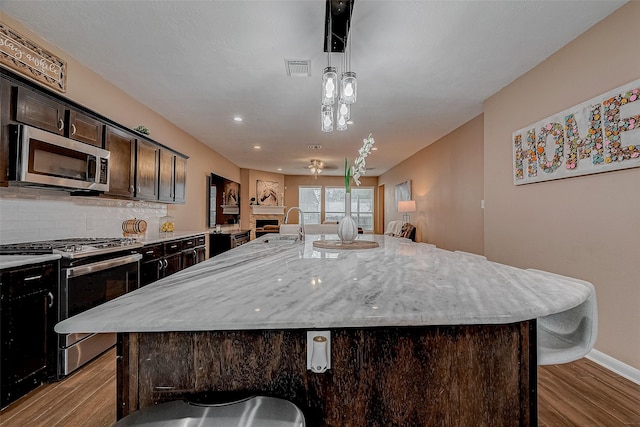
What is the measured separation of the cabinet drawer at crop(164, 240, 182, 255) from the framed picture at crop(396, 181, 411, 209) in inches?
209

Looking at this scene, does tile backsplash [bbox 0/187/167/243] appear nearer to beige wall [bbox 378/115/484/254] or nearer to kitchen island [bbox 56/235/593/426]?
kitchen island [bbox 56/235/593/426]

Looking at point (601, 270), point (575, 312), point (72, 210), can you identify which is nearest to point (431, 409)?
point (575, 312)

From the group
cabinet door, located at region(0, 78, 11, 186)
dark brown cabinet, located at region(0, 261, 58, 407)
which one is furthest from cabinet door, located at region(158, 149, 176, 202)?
dark brown cabinet, located at region(0, 261, 58, 407)

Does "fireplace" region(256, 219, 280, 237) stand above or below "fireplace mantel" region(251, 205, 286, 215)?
below

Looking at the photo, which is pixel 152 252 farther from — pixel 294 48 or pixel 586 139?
pixel 586 139

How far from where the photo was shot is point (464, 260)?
1619mm

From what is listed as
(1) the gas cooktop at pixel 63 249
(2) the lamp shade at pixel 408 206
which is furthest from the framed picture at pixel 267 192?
(1) the gas cooktop at pixel 63 249

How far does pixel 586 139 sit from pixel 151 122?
15.8 ft

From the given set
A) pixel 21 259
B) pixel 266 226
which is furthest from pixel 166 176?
pixel 266 226

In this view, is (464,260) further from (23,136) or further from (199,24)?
(23,136)

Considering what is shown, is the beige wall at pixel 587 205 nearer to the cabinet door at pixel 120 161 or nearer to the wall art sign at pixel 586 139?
the wall art sign at pixel 586 139

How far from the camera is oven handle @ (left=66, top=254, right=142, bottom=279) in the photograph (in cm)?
205

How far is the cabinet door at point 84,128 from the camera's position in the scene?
2.36 metres

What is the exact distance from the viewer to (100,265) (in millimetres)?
2275
